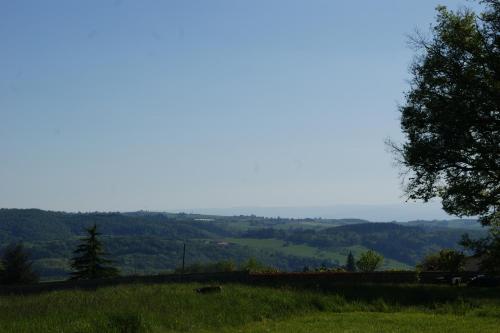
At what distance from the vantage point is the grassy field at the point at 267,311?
19297mm

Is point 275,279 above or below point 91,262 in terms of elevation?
above

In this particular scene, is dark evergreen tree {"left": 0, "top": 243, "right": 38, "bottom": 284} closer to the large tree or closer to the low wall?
the low wall

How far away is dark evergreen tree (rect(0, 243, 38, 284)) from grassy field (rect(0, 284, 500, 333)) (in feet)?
172

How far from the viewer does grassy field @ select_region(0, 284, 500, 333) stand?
760 inches

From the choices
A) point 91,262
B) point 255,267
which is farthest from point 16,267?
point 255,267

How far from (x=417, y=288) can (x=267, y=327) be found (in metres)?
12.2

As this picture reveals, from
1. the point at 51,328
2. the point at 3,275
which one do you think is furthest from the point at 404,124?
the point at 3,275

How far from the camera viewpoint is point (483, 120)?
28.5 meters

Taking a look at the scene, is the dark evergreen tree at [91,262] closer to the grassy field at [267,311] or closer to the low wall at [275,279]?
the low wall at [275,279]

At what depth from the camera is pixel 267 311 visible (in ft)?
77.9

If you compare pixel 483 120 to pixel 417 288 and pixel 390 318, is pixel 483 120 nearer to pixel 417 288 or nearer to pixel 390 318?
pixel 417 288

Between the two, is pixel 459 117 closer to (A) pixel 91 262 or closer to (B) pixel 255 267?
(A) pixel 91 262

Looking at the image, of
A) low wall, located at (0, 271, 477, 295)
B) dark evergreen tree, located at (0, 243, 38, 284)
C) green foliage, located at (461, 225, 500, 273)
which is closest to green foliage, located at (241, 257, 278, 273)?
low wall, located at (0, 271, 477, 295)

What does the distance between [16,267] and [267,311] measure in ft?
200
